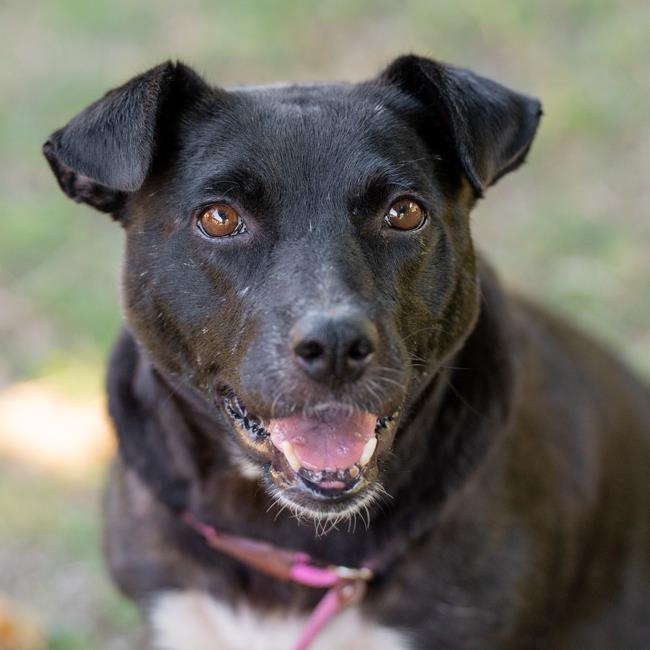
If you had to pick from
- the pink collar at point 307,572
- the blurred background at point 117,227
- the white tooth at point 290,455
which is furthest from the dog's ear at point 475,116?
the blurred background at point 117,227

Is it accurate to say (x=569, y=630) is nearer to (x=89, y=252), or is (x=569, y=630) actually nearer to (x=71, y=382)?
(x=71, y=382)

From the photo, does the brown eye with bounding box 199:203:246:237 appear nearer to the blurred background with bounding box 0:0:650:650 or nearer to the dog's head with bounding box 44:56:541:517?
the dog's head with bounding box 44:56:541:517

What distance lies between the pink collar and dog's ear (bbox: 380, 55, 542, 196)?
1037 millimetres

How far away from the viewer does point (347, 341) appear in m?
2.21

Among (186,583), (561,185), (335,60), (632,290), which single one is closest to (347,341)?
(186,583)

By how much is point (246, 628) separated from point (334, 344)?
1.08 metres

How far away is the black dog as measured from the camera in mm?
2400

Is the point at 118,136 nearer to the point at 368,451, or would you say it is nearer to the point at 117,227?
the point at 368,451

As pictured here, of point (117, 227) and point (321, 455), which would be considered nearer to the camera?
point (321, 455)

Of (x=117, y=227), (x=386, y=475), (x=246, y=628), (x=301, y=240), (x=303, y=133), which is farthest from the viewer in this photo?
(x=117, y=227)

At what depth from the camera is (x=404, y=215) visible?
98.7 inches

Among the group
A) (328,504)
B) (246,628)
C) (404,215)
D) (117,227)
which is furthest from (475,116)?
(117,227)

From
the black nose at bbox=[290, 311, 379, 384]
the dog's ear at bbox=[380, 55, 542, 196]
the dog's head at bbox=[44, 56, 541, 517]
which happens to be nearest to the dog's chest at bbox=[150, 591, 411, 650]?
the dog's head at bbox=[44, 56, 541, 517]

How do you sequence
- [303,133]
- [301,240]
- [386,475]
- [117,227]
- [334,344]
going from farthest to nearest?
[117,227]
[386,475]
[303,133]
[301,240]
[334,344]
